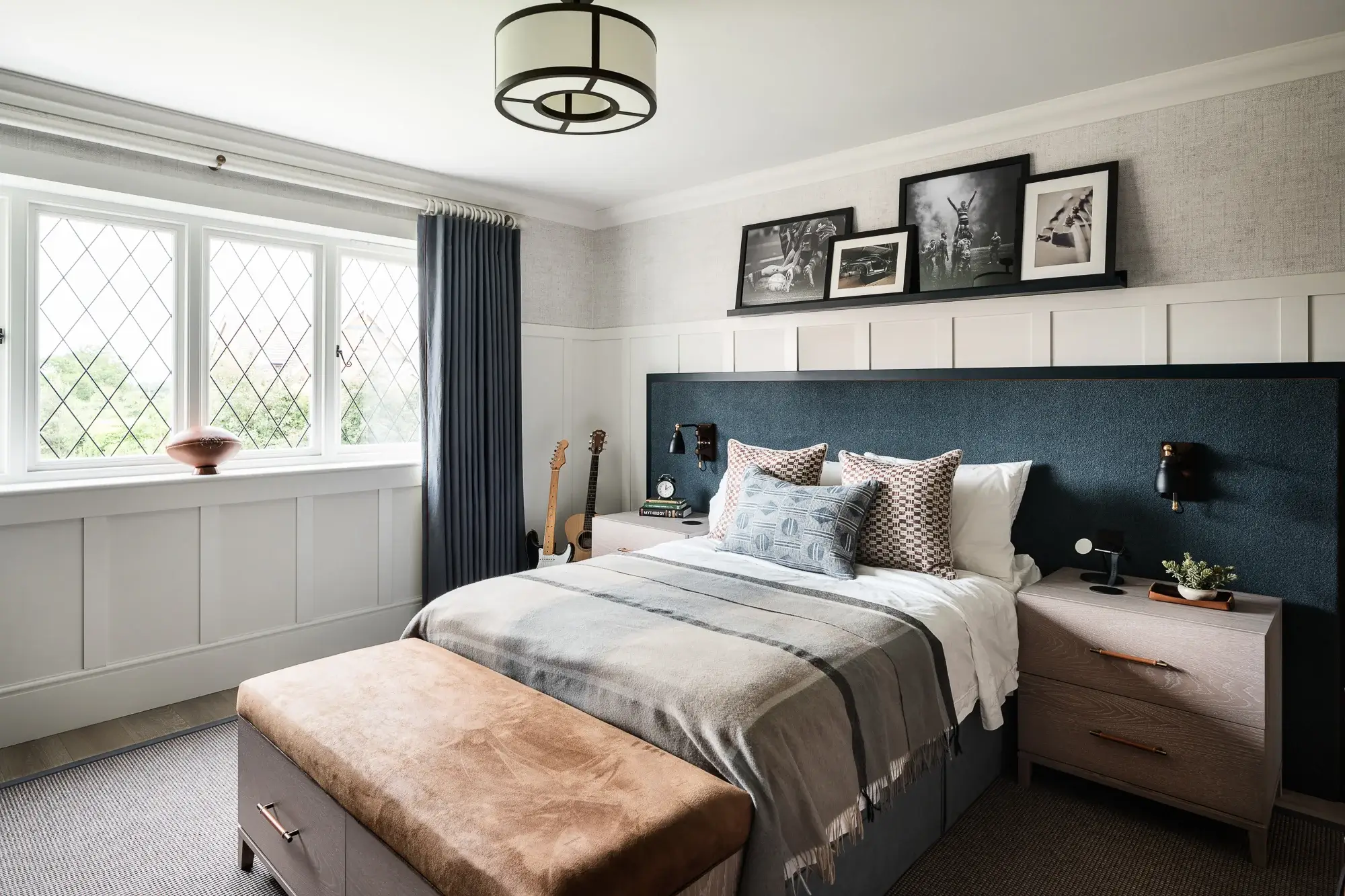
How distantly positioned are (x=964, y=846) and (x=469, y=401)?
2.96 m

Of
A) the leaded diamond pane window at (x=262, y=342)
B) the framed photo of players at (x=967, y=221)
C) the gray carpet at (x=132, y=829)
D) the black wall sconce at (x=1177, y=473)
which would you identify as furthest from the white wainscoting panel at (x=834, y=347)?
the gray carpet at (x=132, y=829)

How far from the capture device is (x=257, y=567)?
3.40 metres

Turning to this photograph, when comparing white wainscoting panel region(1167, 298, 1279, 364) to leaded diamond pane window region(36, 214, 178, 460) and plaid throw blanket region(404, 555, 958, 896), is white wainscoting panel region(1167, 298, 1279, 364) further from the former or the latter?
leaded diamond pane window region(36, 214, 178, 460)

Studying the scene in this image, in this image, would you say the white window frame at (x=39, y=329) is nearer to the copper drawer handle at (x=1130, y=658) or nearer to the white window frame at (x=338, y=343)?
the white window frame at (x=338, y=343)

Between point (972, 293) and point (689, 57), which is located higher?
point (689, 57)

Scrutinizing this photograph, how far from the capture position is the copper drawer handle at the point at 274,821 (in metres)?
1.81

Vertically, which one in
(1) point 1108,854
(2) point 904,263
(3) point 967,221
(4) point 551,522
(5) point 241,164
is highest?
(5) point 241,164

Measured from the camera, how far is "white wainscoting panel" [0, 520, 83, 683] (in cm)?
277

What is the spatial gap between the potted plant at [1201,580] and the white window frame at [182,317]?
349 cm

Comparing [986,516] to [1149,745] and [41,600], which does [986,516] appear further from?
[41,600]

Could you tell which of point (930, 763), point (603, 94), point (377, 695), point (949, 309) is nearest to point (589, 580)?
point (377, 695)

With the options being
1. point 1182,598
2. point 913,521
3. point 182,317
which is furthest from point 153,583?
point 1182,598

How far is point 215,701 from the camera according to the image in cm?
320

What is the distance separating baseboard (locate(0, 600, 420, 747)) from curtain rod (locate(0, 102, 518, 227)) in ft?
6.68
